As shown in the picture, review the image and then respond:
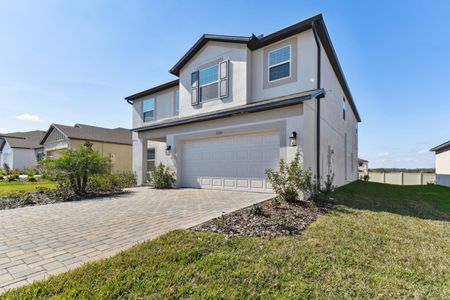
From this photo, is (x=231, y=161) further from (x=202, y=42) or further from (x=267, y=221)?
(x=202, y=42)

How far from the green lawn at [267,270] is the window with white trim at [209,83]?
8518mm

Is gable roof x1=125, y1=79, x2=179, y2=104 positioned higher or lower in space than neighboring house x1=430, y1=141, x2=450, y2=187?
higher

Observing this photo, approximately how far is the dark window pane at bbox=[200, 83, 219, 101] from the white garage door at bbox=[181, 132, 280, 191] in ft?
7.62

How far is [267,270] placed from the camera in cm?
279

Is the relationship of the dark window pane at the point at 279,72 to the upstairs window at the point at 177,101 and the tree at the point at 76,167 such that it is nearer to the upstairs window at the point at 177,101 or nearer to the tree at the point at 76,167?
the upstairs window at the point at 177,101

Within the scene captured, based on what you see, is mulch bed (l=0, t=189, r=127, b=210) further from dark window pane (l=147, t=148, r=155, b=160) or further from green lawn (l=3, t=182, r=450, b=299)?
dark window pane (l=147, t=148, r=155, b=160)

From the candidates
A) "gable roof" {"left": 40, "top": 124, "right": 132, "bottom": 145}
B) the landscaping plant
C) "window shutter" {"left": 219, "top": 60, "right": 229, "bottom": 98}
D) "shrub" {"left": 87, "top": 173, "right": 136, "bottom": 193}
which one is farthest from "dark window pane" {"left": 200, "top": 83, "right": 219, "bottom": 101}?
"gable roof" {"left": 40, "top": 124, "right": 132, "bottom": 145}

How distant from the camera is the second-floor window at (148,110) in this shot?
15598mm

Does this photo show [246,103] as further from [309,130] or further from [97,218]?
[97,218]

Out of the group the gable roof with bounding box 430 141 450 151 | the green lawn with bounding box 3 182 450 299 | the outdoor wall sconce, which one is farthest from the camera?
the gable roof with bounding box 430 141 450 151

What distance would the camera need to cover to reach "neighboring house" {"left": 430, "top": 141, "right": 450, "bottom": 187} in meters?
18.8

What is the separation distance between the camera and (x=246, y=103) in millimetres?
9938

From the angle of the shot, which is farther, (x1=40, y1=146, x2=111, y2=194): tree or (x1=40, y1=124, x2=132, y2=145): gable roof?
(x1=40, y1=124, x2=132, y2=145): gable roof

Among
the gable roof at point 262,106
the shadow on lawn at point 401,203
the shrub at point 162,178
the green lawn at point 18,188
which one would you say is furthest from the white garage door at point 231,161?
the green lawn at point 18,188
